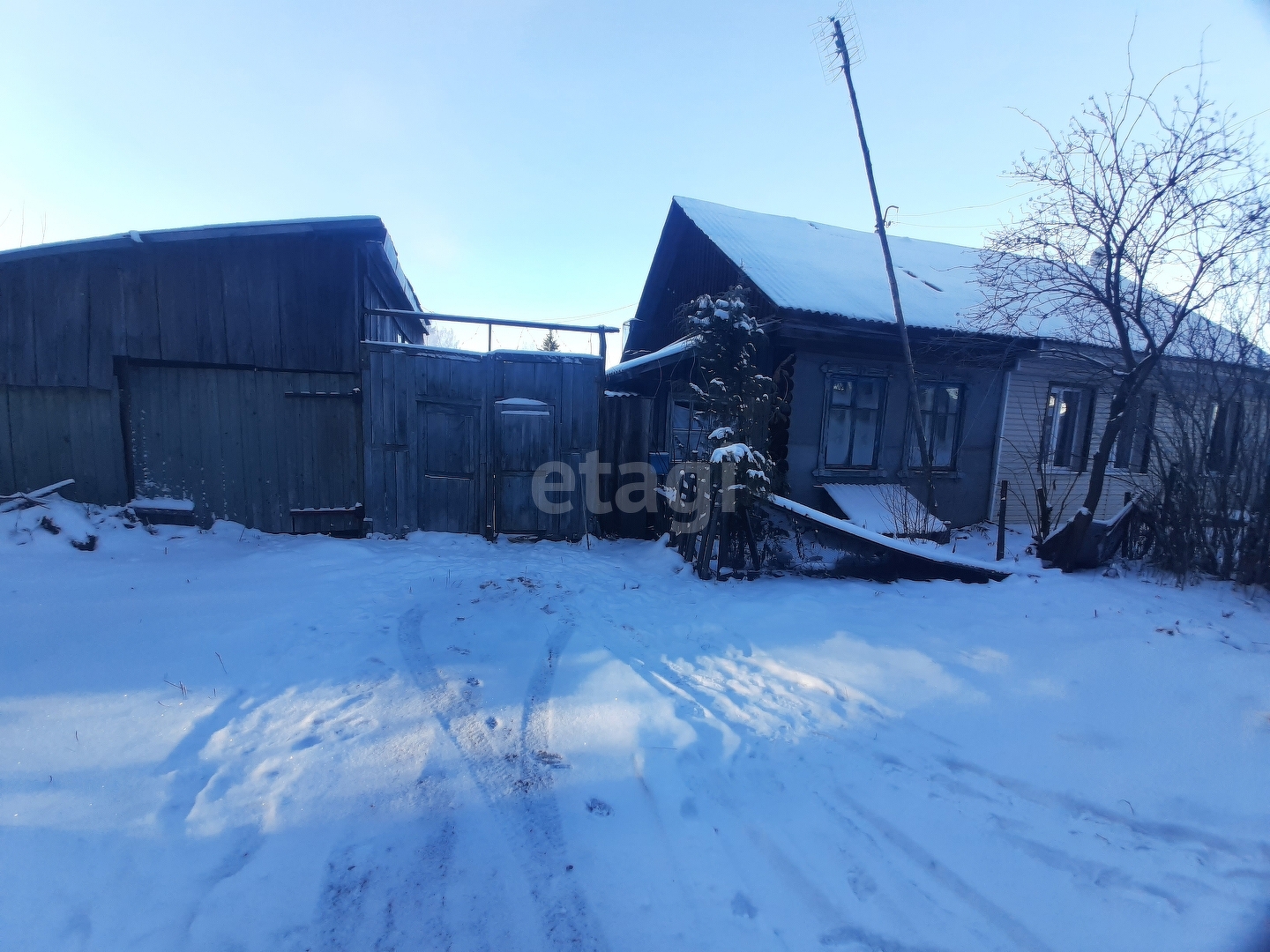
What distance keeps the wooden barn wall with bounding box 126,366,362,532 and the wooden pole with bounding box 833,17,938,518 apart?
8167 mm

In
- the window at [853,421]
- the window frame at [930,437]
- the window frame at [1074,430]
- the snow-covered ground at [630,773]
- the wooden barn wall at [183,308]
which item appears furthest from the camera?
the window frame at [1074,430]

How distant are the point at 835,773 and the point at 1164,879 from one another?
1215 mm

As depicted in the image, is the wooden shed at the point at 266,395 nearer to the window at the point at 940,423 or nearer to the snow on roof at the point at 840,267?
the snow on roof at the point at 840,267

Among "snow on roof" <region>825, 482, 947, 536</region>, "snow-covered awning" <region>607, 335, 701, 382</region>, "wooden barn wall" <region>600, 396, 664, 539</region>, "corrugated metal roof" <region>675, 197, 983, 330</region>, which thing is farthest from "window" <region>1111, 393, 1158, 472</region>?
"wooden barn wall" <region>600, 396, 664, 539</region>

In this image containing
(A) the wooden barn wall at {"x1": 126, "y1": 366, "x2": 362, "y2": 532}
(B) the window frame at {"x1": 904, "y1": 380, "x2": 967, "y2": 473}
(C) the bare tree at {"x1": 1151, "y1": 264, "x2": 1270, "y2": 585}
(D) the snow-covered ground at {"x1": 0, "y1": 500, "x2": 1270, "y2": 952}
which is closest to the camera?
(D) the snow-covered ground at {"x1": 0, "y1": 500, "x2": 1270, "y2": 952}

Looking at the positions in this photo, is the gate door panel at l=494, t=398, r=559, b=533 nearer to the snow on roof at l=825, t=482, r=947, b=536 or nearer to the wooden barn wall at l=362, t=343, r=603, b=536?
the wooden barn wall at l=362, t=343, r=603, b=536

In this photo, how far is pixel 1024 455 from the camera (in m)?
9.83

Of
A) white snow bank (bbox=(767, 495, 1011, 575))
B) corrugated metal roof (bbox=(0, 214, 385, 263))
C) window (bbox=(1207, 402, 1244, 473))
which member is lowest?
white snow bank (bbox=(767, 495, 1011, 575))

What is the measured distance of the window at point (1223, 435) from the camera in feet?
17.0

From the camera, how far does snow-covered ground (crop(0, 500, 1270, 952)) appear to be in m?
1.91

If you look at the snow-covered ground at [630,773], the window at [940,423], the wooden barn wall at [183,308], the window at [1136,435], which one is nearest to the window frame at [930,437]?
the window at [940,423]

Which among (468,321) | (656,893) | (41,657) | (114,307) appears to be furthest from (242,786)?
(114,307)

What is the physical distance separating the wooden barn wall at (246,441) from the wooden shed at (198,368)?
0.02 metres

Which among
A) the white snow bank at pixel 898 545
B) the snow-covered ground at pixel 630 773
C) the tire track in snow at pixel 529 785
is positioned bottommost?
the tire track in snow at pixel 529 785
